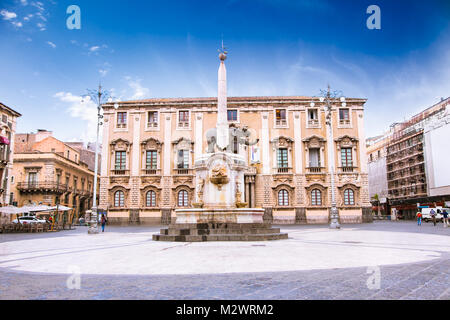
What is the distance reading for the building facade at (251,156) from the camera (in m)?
35.9

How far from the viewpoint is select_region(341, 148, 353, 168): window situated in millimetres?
36375

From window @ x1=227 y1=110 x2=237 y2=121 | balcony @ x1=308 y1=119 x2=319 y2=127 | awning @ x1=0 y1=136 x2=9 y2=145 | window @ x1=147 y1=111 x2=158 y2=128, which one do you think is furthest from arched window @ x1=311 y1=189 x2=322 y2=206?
awning @ x1=0 y1=136 x2=9 y2=145

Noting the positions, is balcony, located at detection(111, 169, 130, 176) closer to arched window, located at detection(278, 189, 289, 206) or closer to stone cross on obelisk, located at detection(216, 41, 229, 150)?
arched window, located at detection(278, 189, 289, 206)

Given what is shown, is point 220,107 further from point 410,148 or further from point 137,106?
point 410,148

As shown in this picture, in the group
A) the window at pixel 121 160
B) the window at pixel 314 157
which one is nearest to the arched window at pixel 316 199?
the window at pixel 314 157

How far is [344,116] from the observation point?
3734 cm

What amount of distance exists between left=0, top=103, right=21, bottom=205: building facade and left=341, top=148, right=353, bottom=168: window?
3120 centimetres

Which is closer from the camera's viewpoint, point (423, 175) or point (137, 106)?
point (137, 106)

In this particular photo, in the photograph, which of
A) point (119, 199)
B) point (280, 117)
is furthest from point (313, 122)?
point (119, 199)

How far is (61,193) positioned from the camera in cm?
4312

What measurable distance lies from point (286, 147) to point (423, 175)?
2671 centimetres

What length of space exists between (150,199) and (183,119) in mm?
8929

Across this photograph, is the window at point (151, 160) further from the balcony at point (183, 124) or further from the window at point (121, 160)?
the balcony at point (183, 124)
